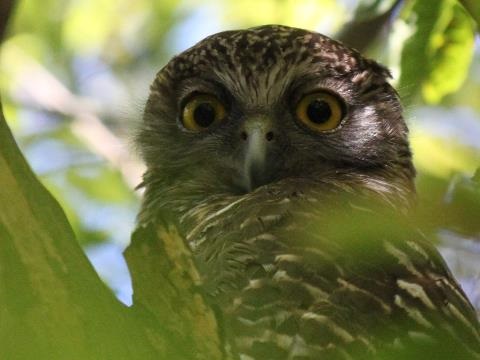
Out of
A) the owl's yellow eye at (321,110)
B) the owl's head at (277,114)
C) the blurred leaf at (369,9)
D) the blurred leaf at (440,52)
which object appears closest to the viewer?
the blurred leaf at (440,52)

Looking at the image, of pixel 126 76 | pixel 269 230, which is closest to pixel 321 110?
pixel 269 230

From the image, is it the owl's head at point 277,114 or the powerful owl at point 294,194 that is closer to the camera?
the powerful owl at point 294,194

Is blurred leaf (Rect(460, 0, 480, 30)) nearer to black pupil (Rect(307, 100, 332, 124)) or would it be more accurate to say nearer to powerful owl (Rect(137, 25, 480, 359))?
powerful owl (Rect(137, 25, 480, 359))

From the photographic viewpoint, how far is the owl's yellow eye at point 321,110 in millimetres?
3525

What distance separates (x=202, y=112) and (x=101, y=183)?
107 centimetres

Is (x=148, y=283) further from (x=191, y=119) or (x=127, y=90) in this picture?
(x=127, y=90)

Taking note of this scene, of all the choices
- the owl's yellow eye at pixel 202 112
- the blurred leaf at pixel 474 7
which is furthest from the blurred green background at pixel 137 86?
the owl's yellow eye at pixel 202 112

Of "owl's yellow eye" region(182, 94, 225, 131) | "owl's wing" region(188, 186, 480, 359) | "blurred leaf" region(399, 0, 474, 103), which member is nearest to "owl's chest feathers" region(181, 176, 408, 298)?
"owl's wing" region(188, 186, 480, 359)

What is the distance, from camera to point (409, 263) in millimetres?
2502

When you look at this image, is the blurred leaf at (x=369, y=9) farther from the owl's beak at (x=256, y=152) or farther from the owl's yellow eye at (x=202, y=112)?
the owl's yellow eye at (x=202, y=112)

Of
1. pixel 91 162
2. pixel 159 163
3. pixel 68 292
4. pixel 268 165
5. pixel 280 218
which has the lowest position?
pixel 68 292

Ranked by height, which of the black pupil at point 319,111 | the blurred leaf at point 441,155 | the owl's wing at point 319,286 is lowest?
the owl's wing at point 319,286

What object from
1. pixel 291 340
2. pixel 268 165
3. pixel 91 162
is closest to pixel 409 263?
pixel 291 340

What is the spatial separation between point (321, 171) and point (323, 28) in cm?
147
